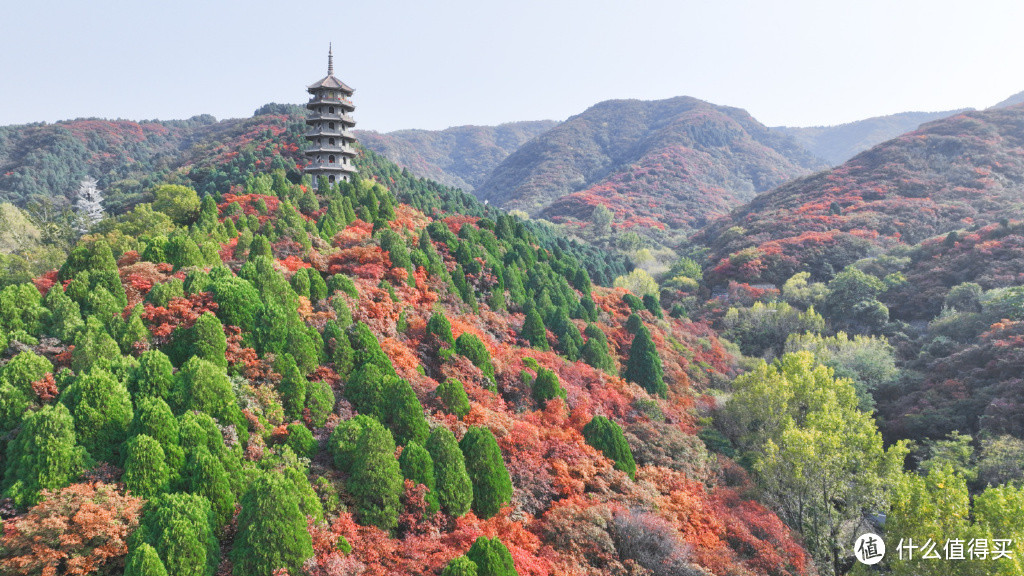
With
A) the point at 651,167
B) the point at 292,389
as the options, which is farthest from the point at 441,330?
the point at 651,167

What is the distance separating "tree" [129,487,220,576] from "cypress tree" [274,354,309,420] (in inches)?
201

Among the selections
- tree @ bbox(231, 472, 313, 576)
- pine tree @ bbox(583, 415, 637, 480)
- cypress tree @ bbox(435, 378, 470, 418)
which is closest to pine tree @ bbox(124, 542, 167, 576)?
tree @ bbox(231, 472, 313, 576)

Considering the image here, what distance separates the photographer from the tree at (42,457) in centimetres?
1188

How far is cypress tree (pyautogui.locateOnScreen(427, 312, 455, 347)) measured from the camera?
24.0 metres

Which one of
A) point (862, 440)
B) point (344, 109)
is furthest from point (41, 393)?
point (344, 109)

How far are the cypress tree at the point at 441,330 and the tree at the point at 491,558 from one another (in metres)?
11.5

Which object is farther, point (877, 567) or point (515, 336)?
point (515, 336)

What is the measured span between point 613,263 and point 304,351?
51.4 meters

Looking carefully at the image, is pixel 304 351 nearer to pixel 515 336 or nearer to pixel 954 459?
pixel 515 336

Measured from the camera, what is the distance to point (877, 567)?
2272 cm

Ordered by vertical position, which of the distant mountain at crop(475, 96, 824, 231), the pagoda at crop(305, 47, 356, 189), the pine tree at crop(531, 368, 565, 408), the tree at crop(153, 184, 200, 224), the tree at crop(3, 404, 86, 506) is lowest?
the tree at crop(3, 404, 86, 506)

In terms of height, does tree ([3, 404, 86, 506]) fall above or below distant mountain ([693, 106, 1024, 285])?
below

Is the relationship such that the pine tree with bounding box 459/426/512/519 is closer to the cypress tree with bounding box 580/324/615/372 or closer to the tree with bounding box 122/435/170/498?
the tree with bounding box 122/435/170/498

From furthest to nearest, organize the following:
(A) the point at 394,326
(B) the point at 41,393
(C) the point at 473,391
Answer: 1. (A) the point at 394,326
2. (C) the point at 473,391
3. (B) the point at 41,393
